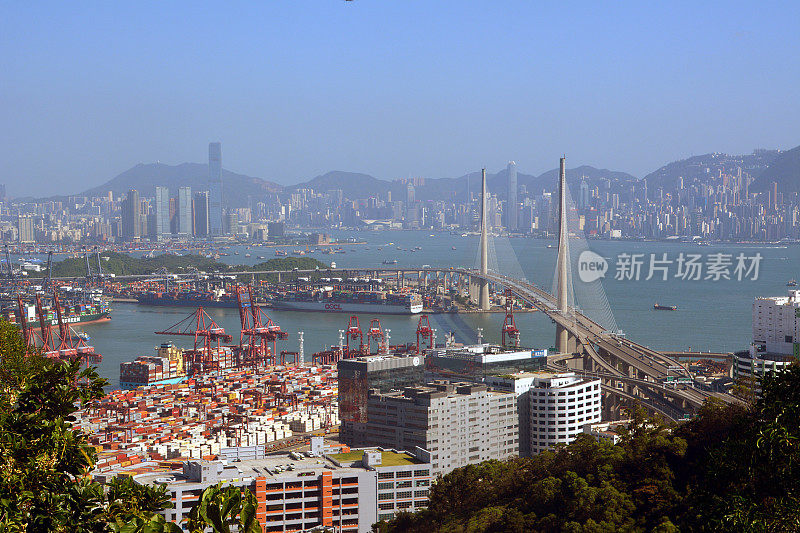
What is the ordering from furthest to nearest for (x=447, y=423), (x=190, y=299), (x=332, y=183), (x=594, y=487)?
1. (x=332, y=183)
2. (x=190, y=299)
3. (x=447, y=423)
4. (x=594, y=487)

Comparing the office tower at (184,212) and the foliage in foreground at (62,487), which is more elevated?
the office tower at (184,212)

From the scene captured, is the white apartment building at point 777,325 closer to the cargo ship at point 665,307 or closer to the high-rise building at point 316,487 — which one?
the high-rise building at point 316,487

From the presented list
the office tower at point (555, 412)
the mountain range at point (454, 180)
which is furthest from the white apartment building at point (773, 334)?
the mountain range at point (454, 180)

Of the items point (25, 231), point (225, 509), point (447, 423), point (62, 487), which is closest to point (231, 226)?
point (25, 231)

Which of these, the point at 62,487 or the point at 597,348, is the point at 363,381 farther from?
the point at 62,487

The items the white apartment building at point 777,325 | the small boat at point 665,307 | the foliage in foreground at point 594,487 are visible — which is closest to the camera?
the foliage in foreground at point 594,487

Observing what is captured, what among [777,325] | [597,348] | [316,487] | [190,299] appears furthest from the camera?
[190,299]

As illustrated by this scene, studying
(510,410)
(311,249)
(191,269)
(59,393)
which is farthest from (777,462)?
(311,249)
